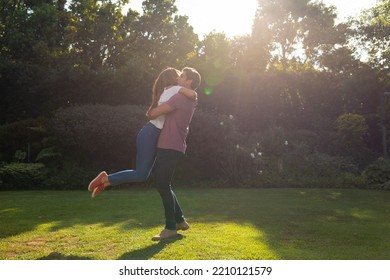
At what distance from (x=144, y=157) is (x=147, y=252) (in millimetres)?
991

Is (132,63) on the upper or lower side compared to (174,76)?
upper

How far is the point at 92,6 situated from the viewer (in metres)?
22.0

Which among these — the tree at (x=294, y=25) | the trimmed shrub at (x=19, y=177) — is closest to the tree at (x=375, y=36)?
the tree at (x=294, y=25)

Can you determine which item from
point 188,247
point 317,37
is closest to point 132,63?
point 188,247

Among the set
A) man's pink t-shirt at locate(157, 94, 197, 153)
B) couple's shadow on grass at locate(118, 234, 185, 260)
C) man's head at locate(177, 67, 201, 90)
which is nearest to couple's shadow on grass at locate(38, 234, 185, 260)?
couple's shadow on grass at locate(118, 234, 185, 260)

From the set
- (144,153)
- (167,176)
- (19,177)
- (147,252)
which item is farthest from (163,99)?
(19,177)

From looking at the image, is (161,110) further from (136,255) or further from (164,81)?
(136,255)

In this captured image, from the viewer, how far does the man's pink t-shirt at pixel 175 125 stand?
4.36 m

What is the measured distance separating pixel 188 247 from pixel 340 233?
1.94 meters

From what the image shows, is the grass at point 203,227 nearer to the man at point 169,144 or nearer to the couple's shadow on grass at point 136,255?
the couple's shadow on grass at point 136,255

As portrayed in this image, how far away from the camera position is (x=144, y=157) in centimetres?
436

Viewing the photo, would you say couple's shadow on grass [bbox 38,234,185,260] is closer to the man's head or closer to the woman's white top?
the woman's white top

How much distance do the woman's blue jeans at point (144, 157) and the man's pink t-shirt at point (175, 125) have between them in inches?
3.0
